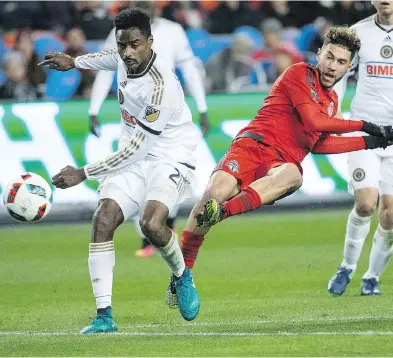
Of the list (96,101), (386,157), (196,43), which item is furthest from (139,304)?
(196,43)

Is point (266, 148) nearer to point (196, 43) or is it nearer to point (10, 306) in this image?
point (10, 306)

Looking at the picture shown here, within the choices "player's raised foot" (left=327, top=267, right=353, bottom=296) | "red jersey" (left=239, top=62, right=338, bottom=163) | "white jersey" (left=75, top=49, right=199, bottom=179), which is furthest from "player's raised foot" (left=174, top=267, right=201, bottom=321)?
"player's raised foot" (left=327, top=267, right=353, bottom=296)

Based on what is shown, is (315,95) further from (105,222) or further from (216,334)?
(216,334)

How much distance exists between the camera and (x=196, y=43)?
1981cm

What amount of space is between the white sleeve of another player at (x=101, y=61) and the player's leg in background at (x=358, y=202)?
2489mm

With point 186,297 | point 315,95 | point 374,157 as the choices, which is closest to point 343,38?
point 315,95

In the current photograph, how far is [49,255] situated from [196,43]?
725cm

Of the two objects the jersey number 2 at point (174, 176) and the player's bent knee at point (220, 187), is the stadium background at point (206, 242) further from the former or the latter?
the jersey number 2 at point (174, 176)

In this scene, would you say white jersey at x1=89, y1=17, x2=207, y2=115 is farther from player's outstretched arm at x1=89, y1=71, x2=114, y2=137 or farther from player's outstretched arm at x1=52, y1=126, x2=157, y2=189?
player's outstretched arm at x1=52, y1=126, x2=157, y2=189

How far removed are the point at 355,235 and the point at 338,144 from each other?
1.59 m

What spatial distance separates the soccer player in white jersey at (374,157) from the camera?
1016 centimetres

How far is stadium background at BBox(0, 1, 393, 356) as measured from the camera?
25.9ft

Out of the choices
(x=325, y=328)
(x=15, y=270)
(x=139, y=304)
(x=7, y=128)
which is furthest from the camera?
(x=7, y=128)

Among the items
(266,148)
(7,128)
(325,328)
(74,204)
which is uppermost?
(266,148)
